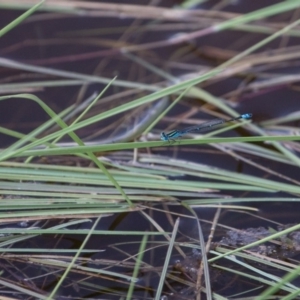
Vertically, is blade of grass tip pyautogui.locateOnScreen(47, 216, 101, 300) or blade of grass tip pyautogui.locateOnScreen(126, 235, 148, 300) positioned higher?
blade of grass tip pyautogui.locateOnScreen(47, 216, 101, 300)

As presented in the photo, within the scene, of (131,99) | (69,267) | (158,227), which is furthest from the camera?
(131,99)

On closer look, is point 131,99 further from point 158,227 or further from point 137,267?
point 137,267

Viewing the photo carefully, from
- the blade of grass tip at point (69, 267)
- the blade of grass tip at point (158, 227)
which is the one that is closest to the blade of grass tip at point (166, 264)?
the blade of grass tip at point (158, 227)

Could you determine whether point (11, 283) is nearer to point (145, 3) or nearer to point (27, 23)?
point (27, 23)

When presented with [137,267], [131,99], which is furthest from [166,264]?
[131,99]

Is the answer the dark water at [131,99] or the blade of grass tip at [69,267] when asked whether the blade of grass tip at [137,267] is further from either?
the blade of grass tip at [69,267]

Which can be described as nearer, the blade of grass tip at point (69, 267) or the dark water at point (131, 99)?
the blade of grass tip at point (69, 267)

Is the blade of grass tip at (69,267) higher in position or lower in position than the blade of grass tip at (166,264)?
higher

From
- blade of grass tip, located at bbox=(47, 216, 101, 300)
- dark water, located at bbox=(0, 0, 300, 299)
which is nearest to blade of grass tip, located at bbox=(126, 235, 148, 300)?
dark water, located at bbox=(0, 0, 300, 299)

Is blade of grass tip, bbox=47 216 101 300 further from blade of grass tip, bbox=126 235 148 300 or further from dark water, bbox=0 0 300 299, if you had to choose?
blade of grass tip, bbox=126 235 148 300

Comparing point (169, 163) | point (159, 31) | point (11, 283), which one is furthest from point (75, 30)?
point (11, 283)

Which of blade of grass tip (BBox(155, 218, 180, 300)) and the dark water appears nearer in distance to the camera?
blade of grass tip (BBox(155, 218, 180, 300))
